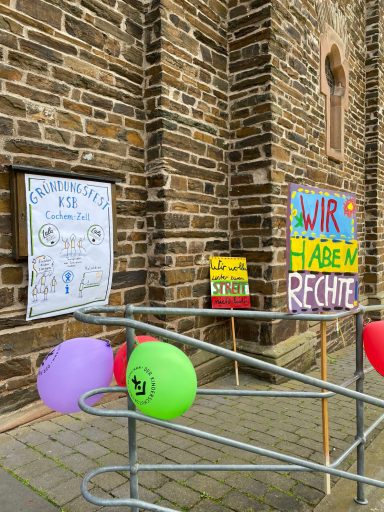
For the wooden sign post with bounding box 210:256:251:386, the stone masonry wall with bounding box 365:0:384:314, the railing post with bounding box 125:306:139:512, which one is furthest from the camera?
the stone masonry wall with bounding box 365:0:384:314

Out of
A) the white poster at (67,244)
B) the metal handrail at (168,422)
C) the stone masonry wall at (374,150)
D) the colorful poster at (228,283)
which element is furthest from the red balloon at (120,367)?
the stone masonry wall at (374,150)

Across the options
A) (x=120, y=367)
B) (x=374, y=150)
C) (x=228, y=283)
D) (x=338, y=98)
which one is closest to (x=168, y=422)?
(x=120, y=367)

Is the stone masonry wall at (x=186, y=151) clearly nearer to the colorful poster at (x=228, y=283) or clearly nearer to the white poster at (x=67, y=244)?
the colorful poster at (x=228, y=283)

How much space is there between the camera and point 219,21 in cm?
516

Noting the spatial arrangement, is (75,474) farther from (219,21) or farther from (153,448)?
(219,21)

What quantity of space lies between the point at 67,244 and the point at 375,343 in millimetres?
2549

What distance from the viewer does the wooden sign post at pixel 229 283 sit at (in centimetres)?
484

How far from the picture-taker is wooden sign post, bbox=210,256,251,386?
4.84 metres

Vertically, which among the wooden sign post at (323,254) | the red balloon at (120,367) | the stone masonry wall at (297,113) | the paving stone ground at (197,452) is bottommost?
the paving stone ground at (197,452)

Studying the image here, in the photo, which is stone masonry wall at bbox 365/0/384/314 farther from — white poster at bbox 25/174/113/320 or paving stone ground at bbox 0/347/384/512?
white poster at bbox 25/174/113/320

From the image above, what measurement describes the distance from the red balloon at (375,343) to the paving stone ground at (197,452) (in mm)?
901

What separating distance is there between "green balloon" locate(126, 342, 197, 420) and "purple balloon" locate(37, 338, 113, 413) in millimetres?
354

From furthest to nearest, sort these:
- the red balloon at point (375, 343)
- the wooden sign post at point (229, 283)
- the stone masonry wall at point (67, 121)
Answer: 1. the wooden sign post at point (229, 283)
2. the stone masonry wall at point (67, 121)
3. the red balloon at point (375, 343)

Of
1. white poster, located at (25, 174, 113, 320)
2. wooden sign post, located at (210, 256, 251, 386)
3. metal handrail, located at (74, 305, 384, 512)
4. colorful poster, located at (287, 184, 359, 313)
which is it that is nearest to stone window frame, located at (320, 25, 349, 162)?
wooden sign post, located at (210, 256, 251, 386)
